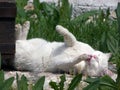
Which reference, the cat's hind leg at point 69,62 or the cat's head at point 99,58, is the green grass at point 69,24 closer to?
the cat's head at point 99,58

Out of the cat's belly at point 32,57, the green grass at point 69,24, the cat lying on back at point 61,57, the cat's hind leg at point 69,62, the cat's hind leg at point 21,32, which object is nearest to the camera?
the cat's hind leg at point 69,62

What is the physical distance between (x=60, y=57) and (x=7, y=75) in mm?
398

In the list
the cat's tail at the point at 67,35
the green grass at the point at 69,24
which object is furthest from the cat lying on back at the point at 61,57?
the green grass at the point at 69,24

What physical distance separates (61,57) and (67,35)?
0.56 ft

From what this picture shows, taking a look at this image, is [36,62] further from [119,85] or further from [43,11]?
[43,11]

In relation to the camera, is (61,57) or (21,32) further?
(21,32)

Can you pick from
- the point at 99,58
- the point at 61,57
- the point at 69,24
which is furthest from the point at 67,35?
the point at 69,24

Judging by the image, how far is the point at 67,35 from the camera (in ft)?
13.0

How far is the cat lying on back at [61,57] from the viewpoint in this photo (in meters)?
3.98

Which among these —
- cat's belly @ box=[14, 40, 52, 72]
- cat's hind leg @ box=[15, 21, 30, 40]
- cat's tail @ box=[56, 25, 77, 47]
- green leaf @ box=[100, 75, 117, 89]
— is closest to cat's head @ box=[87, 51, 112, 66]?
cat's tail @ box=[56, 25, 77, 47]

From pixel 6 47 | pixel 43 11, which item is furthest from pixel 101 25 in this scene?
pixel 6 47

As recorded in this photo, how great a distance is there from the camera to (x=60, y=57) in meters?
4.02

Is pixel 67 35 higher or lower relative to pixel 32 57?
higher

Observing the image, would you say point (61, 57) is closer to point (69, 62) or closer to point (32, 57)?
point (69, 62)
